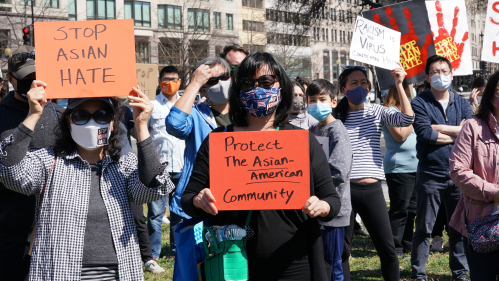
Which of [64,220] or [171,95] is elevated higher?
[171,95]

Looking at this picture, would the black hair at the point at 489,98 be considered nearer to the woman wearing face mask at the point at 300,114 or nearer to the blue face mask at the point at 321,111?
the blue face mask at the point at 321,111

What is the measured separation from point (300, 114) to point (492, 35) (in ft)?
7.86

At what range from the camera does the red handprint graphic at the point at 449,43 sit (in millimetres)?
6461

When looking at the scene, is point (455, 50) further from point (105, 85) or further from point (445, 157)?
point (105, 85)

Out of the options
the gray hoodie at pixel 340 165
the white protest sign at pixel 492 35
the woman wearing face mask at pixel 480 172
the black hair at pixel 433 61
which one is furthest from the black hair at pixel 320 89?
the white protest sign at pixel 492 35

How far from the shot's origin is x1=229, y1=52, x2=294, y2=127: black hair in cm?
296

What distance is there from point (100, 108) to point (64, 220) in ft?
2.17

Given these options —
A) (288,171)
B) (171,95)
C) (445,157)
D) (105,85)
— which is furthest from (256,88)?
(171,95)

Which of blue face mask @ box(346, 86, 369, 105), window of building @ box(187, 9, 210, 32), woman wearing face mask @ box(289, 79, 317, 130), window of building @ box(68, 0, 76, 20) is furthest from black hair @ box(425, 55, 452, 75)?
window of building @ box(68, 0, 76, 20)

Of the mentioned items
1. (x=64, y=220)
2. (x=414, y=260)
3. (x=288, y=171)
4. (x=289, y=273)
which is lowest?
(x=414, y=260)

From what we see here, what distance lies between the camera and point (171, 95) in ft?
23.2

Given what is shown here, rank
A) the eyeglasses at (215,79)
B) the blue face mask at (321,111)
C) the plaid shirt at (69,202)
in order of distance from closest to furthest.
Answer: the plaid shirt at (69,202) < the eyeglasses at (215,79) < the blue face mask at (321,111)

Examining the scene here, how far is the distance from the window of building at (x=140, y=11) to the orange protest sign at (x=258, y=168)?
4754cm

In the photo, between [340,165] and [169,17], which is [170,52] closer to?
[169,17]
